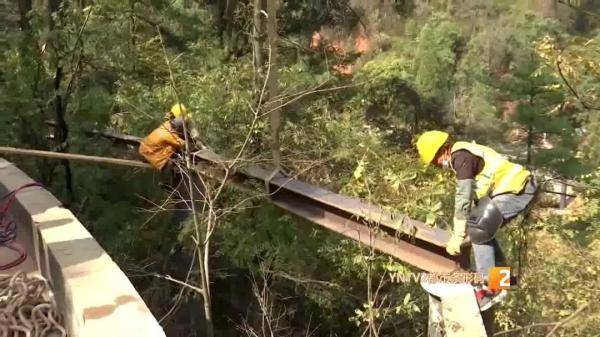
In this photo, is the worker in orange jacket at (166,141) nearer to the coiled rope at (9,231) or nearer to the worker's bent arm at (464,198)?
the coiled rope at (9,231)

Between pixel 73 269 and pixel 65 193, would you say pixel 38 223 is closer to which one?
pixel 73 269

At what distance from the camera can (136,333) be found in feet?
9.53

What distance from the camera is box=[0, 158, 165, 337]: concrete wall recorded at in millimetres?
3018

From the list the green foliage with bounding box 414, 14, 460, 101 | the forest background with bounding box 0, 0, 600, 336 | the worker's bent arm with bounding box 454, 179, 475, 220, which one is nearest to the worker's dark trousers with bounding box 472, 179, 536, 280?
the worker's bent arm with bounding box 454, 179, 475, 220

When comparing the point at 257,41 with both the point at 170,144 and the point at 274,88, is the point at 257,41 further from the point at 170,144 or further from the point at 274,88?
the point at 170,144

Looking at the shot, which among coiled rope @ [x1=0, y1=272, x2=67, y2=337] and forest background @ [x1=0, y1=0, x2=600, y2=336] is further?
forest background @ [x1=0, y1=0, x2=600, y2=336]

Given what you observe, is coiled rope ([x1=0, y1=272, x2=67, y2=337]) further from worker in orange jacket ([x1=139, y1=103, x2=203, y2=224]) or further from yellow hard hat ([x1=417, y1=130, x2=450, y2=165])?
worker in orange jacket ([x1=139, y1=103, x2=203, y2=224])

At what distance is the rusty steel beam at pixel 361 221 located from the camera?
209 inches

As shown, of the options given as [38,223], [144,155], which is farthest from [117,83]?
[38,223]

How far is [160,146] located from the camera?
7348 millimetres

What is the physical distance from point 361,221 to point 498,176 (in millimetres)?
1548

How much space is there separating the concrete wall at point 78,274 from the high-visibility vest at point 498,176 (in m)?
2.92

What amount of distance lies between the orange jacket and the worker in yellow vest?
339cm

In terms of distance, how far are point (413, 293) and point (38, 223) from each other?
4.56m
